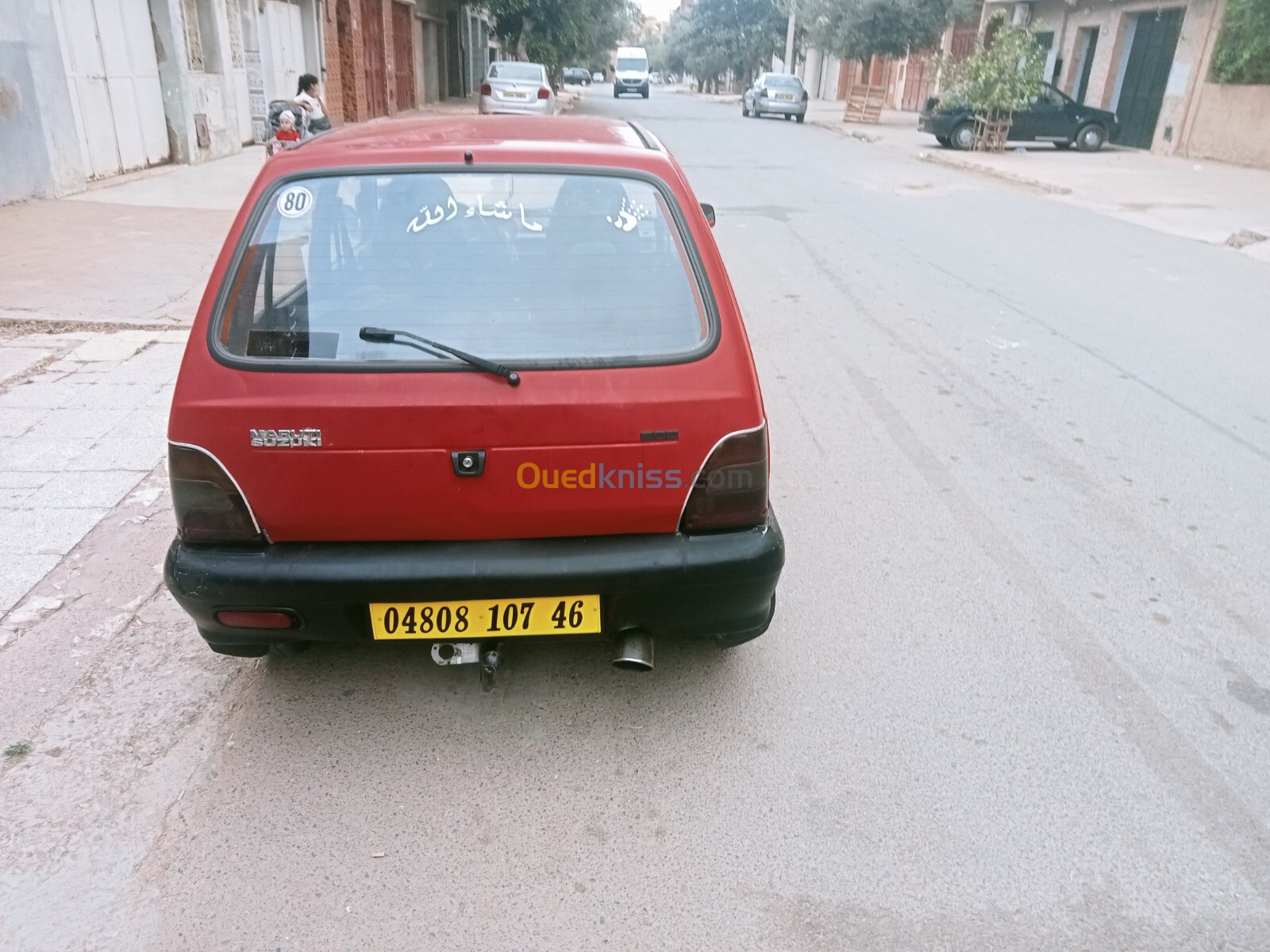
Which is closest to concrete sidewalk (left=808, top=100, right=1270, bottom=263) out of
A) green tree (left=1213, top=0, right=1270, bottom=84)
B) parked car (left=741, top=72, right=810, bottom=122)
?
green tree (left=1213, top=0, right=1270, bottom=84)

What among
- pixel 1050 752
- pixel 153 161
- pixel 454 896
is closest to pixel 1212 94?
pixel 153 161

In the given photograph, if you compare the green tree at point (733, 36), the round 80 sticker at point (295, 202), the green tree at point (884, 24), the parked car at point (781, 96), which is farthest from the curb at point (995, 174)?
the green tree at point (733, 36)

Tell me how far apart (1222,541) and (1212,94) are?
69.8 ft

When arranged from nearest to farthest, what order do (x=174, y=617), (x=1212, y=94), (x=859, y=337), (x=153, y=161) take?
(x=174, y=617)
(x=859, y=337)
(x=153, y=161)
(x=1212, y=94)

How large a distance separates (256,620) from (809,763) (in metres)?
1.60

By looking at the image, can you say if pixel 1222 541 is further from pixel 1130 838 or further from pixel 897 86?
pixel 897 86

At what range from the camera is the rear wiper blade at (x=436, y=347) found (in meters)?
2.51

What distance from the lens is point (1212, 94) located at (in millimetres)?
20844

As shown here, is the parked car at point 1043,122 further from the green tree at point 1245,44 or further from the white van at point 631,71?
the white van at point 631,71

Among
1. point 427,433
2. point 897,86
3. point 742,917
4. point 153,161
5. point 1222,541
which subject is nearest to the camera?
point 742,917

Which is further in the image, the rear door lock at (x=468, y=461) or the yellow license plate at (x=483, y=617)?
the yellow license plate at (x=483, y=617)

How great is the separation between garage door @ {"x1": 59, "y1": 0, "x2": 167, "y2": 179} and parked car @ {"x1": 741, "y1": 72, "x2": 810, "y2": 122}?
2351cm

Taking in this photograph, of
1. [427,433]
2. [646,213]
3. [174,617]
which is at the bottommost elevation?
[174,617]

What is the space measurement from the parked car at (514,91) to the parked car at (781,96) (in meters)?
13.3
